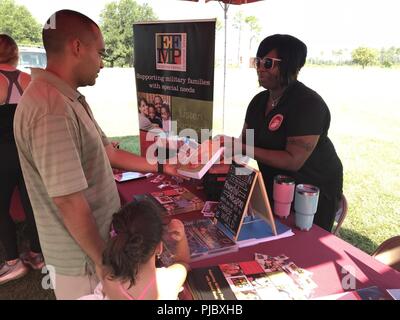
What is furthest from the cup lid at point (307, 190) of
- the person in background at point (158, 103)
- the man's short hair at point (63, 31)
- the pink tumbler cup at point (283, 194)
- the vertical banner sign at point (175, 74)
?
the person in background at point (158, 103)

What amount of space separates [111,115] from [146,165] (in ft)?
29.0

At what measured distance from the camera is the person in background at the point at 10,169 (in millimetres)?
2549

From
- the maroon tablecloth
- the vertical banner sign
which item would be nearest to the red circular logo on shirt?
the maroon tablecloth

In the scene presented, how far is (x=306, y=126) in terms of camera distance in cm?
172

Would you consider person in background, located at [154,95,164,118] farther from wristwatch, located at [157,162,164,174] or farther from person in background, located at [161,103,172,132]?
wristwatch, located at [157,162,164,174]

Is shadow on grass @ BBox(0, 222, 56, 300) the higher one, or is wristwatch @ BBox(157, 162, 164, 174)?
wristwatch @ BBox(157, 162, 164, 174)

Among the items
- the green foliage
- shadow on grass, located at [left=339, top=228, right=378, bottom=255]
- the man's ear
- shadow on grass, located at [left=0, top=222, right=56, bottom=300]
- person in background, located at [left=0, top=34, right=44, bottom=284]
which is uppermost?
the green foliage

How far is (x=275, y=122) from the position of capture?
6.10 feet

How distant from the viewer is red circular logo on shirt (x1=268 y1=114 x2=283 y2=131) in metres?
1.83

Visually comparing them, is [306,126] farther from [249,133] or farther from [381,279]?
[381,279]

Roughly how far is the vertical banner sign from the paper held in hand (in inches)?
62.0

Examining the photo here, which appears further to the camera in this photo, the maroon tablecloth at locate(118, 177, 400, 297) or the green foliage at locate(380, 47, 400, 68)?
the green foliage at locate(380, 47, 400, 68)
